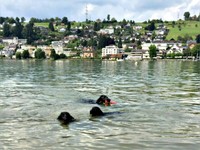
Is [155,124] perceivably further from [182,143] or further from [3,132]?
[3,132]

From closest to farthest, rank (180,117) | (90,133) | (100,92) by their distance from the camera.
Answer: (90,133) → (180,117) → (100,92)

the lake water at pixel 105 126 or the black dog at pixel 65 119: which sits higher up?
the black dog at pixel 65 119

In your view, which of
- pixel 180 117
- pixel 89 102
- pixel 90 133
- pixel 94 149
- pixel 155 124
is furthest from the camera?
pixel 89 102

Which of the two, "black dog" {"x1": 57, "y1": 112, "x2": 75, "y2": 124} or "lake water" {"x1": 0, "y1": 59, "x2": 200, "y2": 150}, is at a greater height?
"black dog" {"x1": 57, "y1": 112, "x2": 75, "y2": 124}

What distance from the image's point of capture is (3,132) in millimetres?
18625

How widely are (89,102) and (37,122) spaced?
8.08 m

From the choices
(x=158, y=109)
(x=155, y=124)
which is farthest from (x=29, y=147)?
(x=158, y=109)

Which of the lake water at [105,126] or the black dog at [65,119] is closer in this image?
the lake water at [105,126]

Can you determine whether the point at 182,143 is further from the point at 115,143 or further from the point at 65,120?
the point at 65,120

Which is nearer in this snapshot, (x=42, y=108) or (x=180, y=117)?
(x=180, y=117)

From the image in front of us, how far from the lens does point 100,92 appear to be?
3712 cm

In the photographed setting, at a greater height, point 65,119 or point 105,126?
point 65,119

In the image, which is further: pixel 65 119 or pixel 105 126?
pixel 65 119

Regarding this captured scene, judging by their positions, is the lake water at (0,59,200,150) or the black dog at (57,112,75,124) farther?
the black dog at (57,112,75,124)
